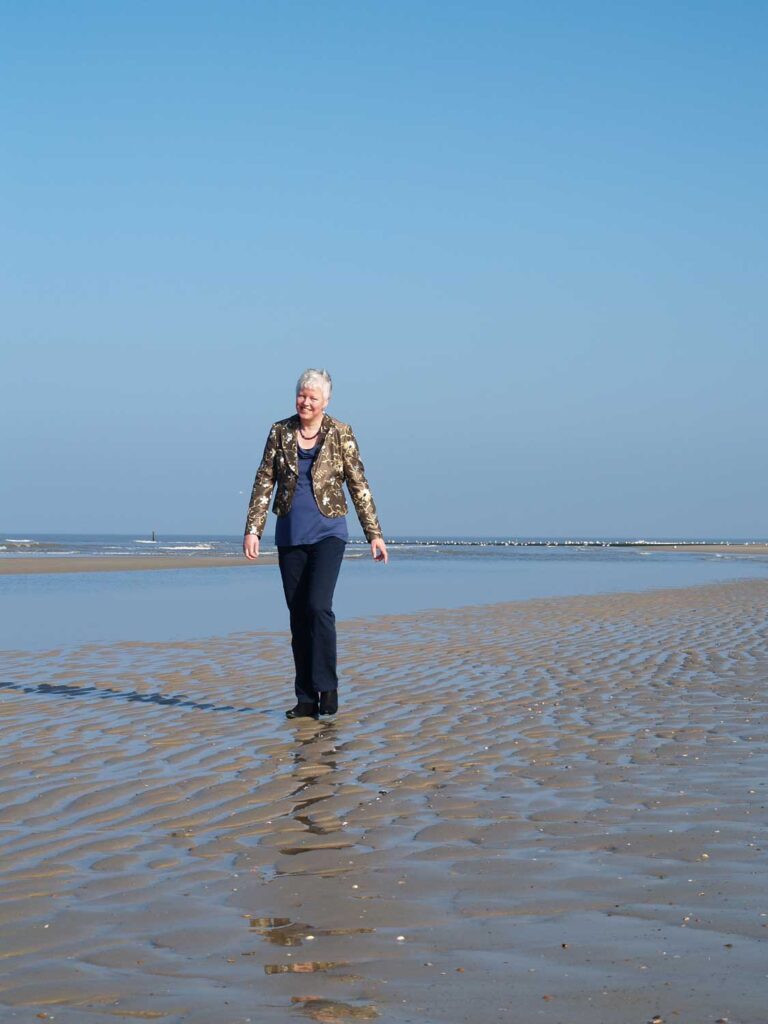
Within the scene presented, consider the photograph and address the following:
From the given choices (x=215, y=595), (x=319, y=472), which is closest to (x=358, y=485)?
(x=319, y=472)

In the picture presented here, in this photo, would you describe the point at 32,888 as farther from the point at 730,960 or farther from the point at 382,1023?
the point at 730,960

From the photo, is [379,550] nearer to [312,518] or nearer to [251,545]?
[312,518]

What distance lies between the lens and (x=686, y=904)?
342 centimetres

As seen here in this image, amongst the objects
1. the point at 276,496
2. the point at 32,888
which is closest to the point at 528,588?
the point at 276,496

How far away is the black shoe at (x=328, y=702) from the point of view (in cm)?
719

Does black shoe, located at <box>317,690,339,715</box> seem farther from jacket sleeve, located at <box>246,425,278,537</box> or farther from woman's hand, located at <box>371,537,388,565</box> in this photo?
jacket sleeve, located at <box>246,425,278,537</box>

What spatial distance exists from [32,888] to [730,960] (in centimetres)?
204

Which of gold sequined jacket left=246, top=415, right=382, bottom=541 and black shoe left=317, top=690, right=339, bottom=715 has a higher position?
gold sequined jacket left=246, top=415, right=382, bottom=541

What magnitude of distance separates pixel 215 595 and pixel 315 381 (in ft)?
46.7

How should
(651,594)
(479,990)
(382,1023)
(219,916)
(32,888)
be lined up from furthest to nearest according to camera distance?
(651,594) < (32,888) < (219,916) < (479,990) < (382,1023)

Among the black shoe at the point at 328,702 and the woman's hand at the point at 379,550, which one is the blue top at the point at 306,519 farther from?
the black shoe at the point at 328,702

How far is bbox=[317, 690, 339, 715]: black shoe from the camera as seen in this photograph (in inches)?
283

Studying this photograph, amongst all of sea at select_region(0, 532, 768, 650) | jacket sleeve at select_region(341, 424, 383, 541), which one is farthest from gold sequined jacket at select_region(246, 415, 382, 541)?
sea at select_region(0, 532, 768, 650)

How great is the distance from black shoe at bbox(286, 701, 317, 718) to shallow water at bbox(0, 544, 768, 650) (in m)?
5.37
